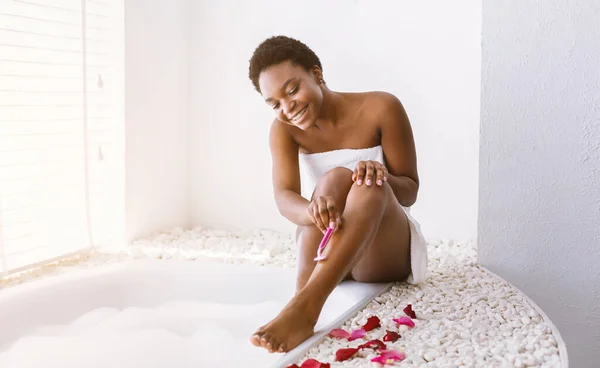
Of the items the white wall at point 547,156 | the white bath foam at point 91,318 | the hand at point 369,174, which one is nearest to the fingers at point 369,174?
the hand at point 369,174

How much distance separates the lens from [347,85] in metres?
3.66

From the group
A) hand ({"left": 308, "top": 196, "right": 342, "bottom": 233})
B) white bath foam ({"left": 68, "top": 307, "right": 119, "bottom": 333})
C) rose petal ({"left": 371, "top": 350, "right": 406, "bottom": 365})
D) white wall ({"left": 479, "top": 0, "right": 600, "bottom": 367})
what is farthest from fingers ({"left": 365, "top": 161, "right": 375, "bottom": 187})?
white bath foam ({"left": 68, "top": 307, "right": 119, "bottom": 333})

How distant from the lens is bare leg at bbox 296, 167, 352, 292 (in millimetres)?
2172

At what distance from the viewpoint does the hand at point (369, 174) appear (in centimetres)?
211

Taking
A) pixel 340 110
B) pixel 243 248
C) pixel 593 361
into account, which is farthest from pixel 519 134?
pixel 243 248

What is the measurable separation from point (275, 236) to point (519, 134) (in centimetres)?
156

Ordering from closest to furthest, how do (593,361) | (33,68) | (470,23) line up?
(593,361) < (33,68) < (470,23)

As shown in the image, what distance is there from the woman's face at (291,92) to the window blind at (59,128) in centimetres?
118

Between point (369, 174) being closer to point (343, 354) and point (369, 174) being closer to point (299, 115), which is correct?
point (299, 115)

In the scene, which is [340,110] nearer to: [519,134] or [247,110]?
[519,134]

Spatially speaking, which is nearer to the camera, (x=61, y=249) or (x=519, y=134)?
(x=519, y=134)

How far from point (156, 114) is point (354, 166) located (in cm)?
157

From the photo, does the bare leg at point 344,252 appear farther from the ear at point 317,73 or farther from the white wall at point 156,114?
the white wall at point 156,114

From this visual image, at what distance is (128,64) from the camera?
346 centimetres
